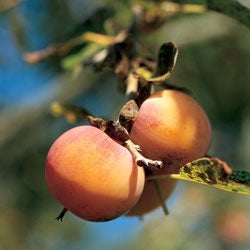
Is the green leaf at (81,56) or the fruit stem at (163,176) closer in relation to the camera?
the fruit stem at (163,176)

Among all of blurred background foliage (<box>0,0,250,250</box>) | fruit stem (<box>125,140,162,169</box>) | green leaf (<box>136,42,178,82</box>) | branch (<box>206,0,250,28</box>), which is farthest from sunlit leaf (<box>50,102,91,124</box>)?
blurred background foliage (<box>0,0,250,250</box>)

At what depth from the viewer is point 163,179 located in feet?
3.08

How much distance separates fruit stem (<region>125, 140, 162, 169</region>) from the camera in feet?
2.57

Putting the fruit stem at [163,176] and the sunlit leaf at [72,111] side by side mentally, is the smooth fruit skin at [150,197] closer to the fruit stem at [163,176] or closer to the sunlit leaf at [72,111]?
the fruit stem at [163,176]

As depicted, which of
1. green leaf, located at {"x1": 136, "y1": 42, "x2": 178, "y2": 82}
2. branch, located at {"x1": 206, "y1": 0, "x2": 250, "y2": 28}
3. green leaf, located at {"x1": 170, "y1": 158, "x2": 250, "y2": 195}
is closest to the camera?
green leaf, located at {"x1": 170, "y1": 158, "x2": 250, "y2": 195}

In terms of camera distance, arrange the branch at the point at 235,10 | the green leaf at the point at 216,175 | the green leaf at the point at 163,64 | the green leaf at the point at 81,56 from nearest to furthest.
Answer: the green leaf at the point at 216,175
the green leaf at the point at 163,64
the branch at the point at 235,10
the green leaf at the point at 81,56

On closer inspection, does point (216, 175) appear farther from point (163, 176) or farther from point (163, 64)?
point (163, 64)

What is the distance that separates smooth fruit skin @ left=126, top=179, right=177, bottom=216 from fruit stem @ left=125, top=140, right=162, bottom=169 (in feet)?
0.40

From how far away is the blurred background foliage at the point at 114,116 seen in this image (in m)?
2.61

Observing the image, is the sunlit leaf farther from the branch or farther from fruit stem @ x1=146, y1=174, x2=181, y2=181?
the branch

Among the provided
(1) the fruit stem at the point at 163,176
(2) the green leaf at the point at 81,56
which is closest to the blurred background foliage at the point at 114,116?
(2) the green leaf at the point at 81,56

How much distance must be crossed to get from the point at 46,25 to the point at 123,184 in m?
2.54

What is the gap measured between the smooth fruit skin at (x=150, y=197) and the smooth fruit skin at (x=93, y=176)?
114 mm

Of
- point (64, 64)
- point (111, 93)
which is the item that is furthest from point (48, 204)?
point (64, 64)
